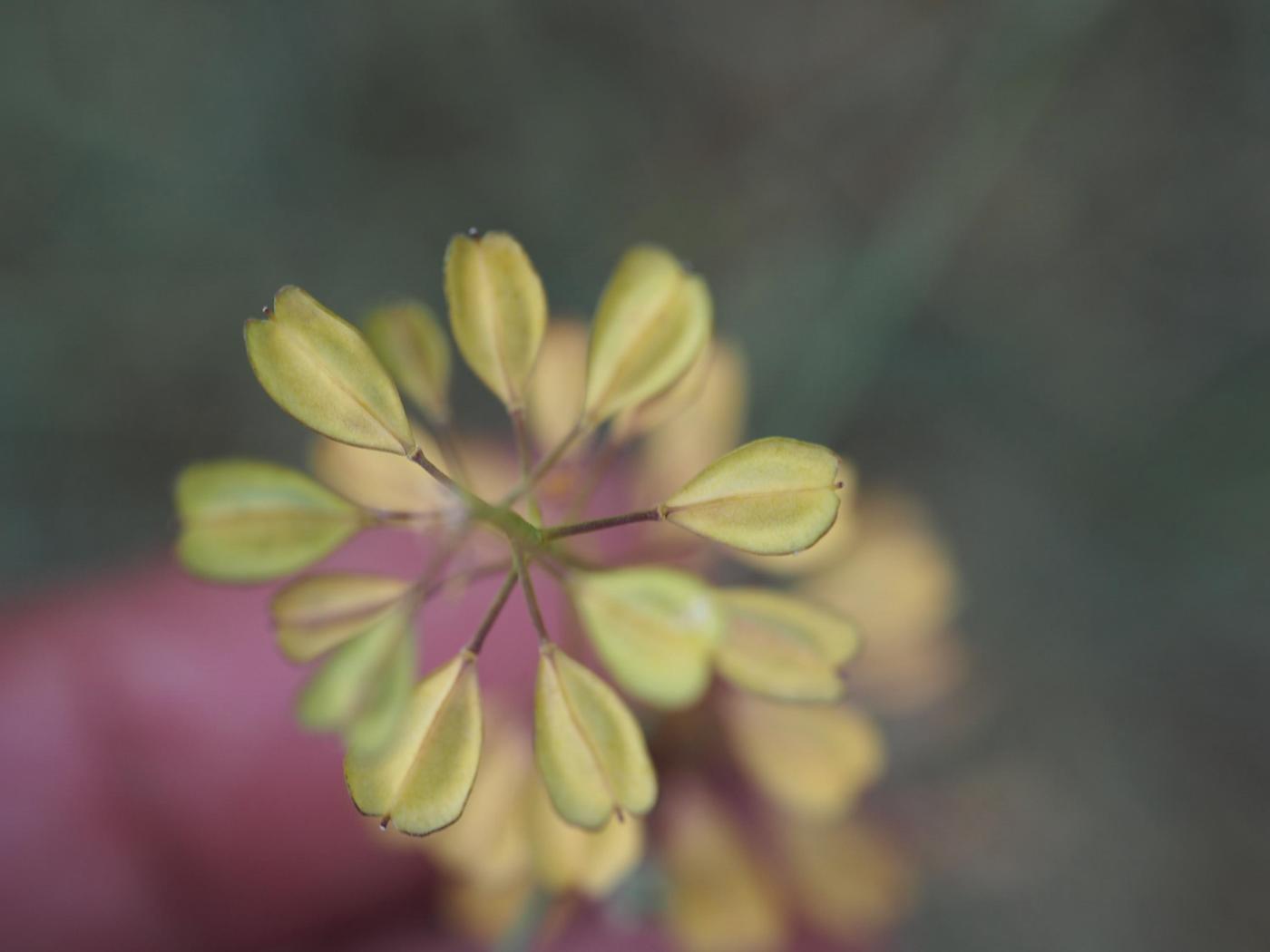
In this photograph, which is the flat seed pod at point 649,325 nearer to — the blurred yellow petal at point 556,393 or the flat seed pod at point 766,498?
the flat seed pod at point 766,498

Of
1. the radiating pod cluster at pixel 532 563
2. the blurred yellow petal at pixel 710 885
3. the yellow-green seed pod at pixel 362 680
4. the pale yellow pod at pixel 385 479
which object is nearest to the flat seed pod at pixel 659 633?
the radiating pod cluster at pixel 532 563

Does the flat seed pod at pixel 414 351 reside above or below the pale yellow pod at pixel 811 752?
above

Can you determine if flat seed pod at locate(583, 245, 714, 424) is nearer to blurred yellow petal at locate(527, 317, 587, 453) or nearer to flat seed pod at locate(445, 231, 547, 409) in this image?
flat seed pod at locate(445, 231, 547, 409)

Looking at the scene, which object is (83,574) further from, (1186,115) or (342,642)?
(1186,115)

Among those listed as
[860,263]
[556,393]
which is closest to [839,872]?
[556,393]

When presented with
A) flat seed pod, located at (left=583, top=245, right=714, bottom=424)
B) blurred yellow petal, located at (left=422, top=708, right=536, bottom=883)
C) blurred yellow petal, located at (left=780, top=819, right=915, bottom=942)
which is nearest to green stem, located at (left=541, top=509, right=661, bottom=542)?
flat seed pod, located at (left=583, top=245, right=714, bottom=424)

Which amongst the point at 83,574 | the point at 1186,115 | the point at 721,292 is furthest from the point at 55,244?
the point at 1186,115

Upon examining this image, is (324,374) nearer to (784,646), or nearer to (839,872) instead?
(784,646)
